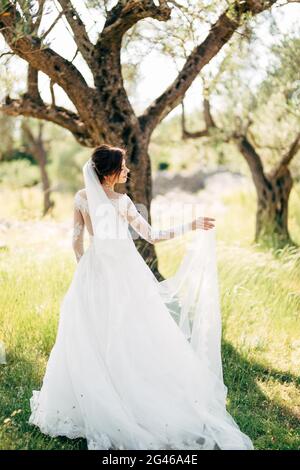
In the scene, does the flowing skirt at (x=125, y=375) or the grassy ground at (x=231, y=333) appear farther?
the grassy ground at (x=231, y=333)

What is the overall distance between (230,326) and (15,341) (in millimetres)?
2453

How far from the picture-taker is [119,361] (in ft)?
13.6

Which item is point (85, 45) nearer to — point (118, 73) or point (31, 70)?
point (118, 73)

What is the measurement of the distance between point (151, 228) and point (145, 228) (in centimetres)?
10

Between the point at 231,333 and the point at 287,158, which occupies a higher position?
the point at 287,158

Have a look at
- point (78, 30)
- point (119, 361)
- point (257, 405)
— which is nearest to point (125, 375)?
point (119, 361)

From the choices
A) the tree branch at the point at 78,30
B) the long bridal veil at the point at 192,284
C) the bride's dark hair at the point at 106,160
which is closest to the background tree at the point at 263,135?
the tree branch at the point at 78,30

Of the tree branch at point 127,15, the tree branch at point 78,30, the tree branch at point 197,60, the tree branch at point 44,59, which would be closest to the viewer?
the tree branch at point 44,59

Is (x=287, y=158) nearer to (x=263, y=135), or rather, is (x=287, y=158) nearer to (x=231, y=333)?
(x=263, y=135)

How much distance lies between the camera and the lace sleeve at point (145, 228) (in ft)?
14.6

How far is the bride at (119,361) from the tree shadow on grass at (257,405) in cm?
35

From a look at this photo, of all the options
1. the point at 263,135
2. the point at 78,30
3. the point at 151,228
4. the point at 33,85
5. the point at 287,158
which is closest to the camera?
the point at 151,228

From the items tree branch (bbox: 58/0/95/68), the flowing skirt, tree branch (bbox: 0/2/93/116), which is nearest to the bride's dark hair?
the flowing skirt

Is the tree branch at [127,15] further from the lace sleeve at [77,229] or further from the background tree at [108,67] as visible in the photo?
the lace sleeve at [77,229]
